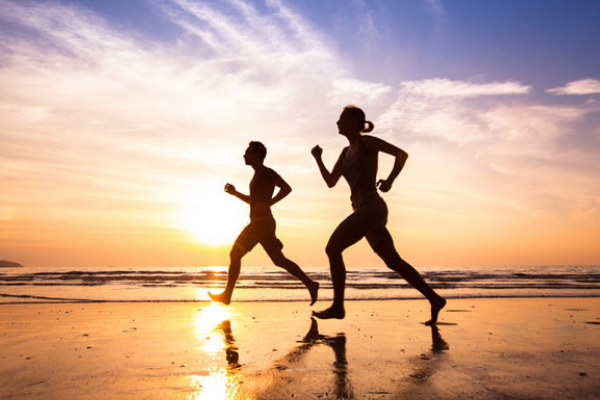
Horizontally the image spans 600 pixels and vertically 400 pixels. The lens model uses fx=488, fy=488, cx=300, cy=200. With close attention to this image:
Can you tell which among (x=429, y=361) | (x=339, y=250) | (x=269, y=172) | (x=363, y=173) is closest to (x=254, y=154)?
(x=269, y=172)

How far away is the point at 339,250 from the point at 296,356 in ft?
5.25

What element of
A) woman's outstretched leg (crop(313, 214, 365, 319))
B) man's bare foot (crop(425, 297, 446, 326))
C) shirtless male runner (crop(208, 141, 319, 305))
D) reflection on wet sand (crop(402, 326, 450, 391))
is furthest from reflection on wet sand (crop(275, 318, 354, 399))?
shirtless male runner (crop(208, 141, 319, 305))

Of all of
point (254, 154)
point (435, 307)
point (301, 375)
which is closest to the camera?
point (301, 375)

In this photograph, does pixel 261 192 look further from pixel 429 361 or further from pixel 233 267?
pixel 429 361

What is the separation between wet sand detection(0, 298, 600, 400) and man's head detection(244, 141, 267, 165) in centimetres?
216

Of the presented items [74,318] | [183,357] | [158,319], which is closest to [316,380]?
[183,357]

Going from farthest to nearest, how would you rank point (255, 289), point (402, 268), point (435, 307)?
point (255, 289) → point (435, 307) → point (402, 268)

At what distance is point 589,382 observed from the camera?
284 centimetres

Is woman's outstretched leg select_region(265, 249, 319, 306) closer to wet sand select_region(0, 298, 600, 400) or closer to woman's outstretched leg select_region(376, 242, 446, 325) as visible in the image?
wet sand select_region(0, 298, 600, 400)

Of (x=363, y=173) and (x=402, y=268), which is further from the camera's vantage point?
(x=402, y=268)

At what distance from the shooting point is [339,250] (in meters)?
5.02

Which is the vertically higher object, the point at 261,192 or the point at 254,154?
the point at 254,154

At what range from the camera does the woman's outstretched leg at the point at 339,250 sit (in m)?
4.98

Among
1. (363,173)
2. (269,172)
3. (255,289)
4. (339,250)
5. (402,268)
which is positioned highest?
(269,172)
